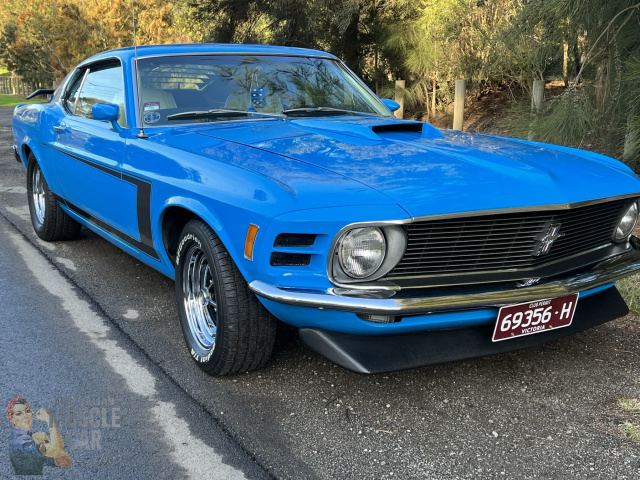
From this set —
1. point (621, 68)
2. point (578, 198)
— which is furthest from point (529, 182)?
point (621, 68)

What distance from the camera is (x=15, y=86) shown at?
59344 millimetres

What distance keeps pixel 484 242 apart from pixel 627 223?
3.50ft

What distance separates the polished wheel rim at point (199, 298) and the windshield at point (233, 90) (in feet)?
3.14

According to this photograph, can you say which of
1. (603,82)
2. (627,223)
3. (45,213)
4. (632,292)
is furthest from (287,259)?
(603,82)

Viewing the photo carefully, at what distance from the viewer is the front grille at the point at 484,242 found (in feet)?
8.33

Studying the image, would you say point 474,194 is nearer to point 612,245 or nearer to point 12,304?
point 612,245

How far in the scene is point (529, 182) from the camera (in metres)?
2.72

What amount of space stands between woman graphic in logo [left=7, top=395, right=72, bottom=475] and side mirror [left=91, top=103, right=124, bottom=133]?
1707mm

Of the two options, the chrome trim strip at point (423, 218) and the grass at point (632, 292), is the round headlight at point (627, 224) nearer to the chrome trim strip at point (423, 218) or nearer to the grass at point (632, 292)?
the chrome trim strip at point (423, 218)

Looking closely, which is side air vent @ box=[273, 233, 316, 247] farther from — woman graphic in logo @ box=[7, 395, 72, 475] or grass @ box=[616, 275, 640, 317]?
grass @ box=[616, 275, 640, 317]

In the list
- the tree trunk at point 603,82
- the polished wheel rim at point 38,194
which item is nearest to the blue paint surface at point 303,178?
the polished wheel rim at point 38,194

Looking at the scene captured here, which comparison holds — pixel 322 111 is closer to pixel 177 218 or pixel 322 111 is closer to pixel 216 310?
pixel 177 218

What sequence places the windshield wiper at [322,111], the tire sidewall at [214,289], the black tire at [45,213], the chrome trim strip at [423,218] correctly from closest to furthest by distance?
the chrome trim strip at [423,218] < the tire sidewall at [214,289] < the windshield wiper at [322,111] < the black tire at [45,213]

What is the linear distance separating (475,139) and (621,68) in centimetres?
345
